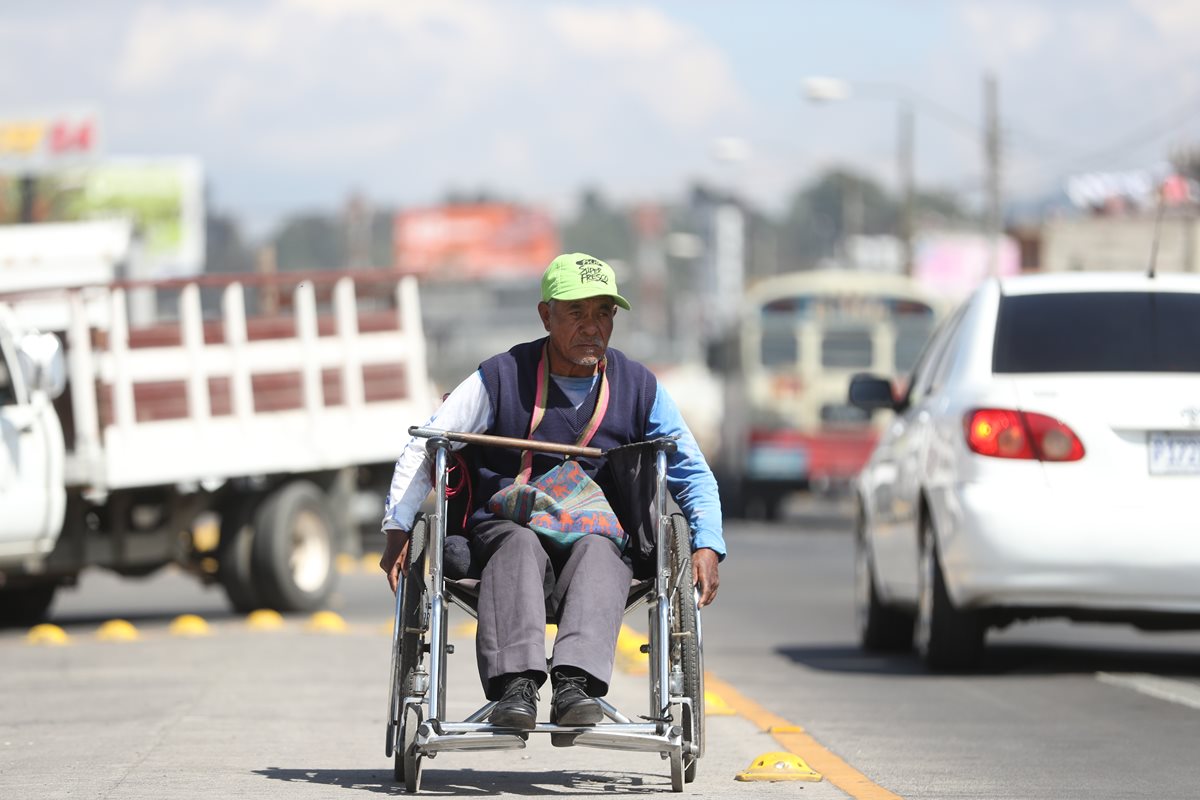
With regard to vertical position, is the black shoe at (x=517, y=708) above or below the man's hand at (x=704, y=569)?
below

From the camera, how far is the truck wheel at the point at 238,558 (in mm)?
16641

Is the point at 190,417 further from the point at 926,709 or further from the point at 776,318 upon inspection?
the point at 776,318

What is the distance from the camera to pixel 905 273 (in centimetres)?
5012

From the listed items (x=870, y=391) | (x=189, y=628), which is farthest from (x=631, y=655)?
(x=189, y=628)

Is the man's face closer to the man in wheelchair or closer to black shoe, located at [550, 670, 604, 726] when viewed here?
the man in wheelchair

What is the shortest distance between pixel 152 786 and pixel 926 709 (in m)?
3.76

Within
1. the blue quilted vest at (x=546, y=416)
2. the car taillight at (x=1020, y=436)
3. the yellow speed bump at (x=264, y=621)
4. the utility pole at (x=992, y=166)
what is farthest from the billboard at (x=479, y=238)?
the blue quilted vest at (x=546, y=416)

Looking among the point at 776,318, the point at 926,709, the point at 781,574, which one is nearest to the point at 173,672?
the point at 926,709

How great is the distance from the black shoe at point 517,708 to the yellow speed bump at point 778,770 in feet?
3.33

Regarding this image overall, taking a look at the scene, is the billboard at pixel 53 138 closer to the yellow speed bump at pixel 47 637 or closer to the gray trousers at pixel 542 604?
the yellow speed bump at pixel 47 637

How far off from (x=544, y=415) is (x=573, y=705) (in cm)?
101

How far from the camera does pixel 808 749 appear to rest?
8.35m

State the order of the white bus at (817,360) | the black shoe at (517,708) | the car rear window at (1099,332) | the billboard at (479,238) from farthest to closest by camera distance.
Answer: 1. the billboard at (479,238)
2. the white bus at (817,360)
3. the car rear window at (1099,332)
4. the black shoe at (517,708)

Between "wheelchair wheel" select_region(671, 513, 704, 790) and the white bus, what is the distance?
93.8ft
